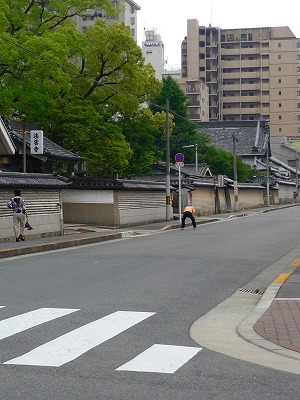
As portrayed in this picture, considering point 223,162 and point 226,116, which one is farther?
point 226,116

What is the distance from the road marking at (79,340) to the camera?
21.4 ft

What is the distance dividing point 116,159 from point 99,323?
2985 centimetres

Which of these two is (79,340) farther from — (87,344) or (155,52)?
(155,52)

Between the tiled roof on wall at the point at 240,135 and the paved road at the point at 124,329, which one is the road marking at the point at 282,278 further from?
the tiled roof on wall at the point at 240,135

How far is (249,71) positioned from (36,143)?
97700 millimetres

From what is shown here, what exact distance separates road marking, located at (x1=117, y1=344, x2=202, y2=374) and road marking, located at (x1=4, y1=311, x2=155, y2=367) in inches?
25.2

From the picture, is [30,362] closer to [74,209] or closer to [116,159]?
[74,209]

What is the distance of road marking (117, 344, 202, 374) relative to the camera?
6.18 m

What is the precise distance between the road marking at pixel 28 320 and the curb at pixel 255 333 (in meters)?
2.49

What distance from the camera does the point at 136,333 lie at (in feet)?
26.2

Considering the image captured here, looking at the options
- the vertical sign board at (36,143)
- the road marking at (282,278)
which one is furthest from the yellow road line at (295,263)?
the vertical sign board at (36,143)

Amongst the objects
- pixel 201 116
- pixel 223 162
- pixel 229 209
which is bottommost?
pixel 229 209

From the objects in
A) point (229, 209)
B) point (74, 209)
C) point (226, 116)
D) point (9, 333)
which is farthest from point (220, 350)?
point (226, 116)

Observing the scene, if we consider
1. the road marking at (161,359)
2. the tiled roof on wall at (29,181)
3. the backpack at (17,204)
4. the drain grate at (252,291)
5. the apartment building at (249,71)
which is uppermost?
the apartment building at (249,71)
